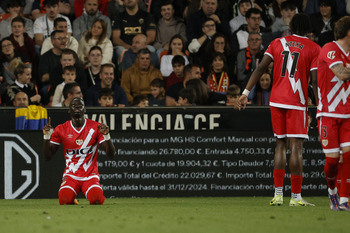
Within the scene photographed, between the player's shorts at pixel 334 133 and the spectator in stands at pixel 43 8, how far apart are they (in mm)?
9428

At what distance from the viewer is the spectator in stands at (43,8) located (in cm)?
1648

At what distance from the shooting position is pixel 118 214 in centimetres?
814

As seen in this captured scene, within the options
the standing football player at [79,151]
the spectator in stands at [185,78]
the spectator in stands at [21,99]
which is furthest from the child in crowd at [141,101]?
the standing football player at [79,151]

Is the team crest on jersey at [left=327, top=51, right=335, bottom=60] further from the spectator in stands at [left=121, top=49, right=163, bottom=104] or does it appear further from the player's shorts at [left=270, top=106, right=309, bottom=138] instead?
the spectator in stands at [left=121, top=49, right=163, bottom=104]

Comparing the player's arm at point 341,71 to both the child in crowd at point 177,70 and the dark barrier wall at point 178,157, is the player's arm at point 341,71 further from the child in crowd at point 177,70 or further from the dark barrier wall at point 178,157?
the child in crowd at point 177,70

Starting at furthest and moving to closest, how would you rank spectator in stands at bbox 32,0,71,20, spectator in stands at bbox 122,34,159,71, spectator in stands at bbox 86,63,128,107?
spectator in stands at bbox 32,0,71,20 → spectator in stands at bbox 122,34,159,71 → spectator in stands at bbox 86,63,128,107

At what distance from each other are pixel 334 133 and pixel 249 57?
702 cm

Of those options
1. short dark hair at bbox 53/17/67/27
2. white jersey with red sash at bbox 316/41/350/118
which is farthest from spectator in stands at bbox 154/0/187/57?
white jersey with red sash at bbox 316/41/350/118

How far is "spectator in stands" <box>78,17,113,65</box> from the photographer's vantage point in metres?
15.5

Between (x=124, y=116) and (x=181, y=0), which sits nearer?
(x=124, y=116)

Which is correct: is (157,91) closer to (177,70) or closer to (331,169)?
(177,70)

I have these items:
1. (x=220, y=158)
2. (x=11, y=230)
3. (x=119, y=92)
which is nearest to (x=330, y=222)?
(x=11, y=230)

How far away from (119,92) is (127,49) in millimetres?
1836

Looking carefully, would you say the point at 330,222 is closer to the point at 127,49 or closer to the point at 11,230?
the point at 11,230
